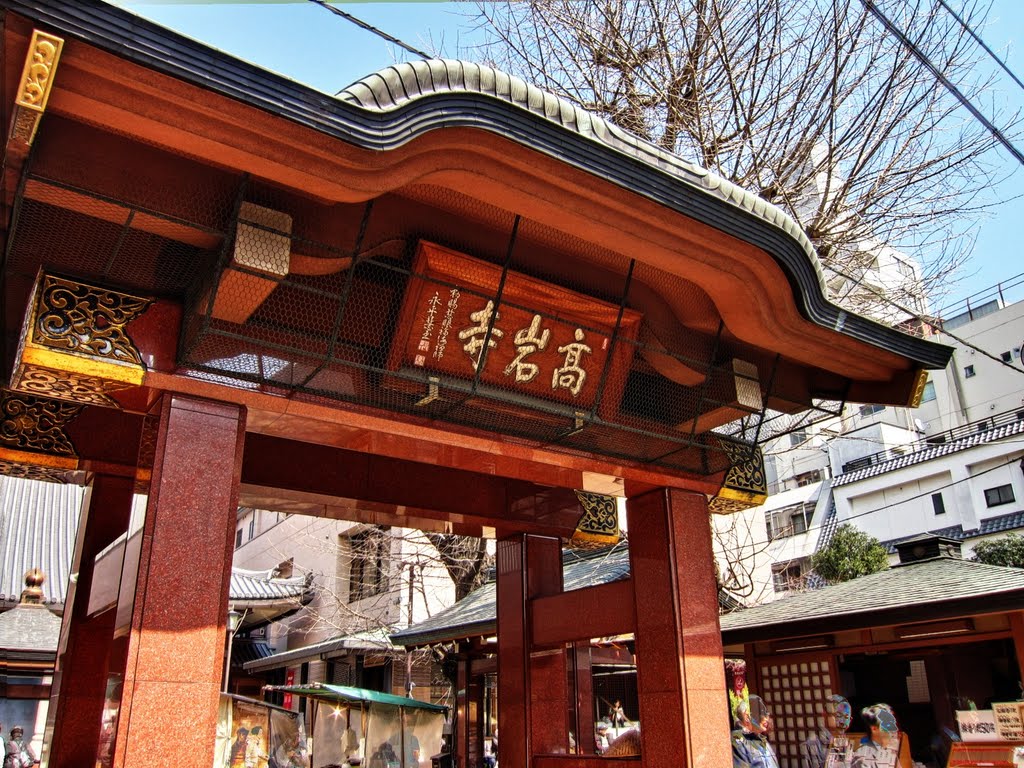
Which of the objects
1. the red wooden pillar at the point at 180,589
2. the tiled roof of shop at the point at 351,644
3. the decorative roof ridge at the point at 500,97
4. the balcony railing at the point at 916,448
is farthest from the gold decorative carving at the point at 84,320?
the balcony railing at the point at 916,448

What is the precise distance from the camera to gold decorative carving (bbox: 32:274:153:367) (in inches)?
187

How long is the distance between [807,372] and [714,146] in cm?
601

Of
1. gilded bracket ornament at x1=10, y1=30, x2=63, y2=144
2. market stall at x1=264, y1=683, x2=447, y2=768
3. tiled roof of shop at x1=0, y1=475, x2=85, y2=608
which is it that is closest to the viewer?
gilded bracket ornament at x1=10, y1=30, x2=63, y2=144

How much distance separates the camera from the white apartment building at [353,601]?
21109 millimetres

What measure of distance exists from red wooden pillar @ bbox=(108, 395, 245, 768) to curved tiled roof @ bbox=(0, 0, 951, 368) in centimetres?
207

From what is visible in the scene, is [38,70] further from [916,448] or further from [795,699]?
[916,448]

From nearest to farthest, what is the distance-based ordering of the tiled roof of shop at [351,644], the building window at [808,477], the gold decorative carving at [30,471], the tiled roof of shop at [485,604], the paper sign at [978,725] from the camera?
the gold decorative carving at [30,471]
the paper sign at [978,725]
the tiled roof of shop at [485,604]
the tiled roof of shop at [351,644]
the building window at [808,477]

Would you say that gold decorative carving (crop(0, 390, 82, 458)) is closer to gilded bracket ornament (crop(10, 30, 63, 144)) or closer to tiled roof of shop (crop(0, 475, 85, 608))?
gilded bracket ornament (crop(10, 30, 63, 144))

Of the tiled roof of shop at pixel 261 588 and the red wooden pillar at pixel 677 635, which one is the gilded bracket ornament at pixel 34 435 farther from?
the tiled roof of shop at pixel 261 588

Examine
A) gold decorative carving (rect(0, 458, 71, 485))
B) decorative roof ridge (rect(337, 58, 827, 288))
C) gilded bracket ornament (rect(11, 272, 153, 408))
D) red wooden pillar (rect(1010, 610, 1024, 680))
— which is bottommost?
red wooden pillar (rect(1010, 610, 1024, 680))

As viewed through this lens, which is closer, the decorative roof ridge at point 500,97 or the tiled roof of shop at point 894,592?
the decorative roof ridge at point 500,97

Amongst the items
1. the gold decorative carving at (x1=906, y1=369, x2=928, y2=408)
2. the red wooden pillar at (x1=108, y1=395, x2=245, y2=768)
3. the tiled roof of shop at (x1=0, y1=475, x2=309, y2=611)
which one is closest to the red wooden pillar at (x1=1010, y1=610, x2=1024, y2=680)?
the gold decorative carving at (x1=906, y1=369, x2=928, y2=408)

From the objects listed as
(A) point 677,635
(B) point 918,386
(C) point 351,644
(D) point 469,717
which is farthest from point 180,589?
(C) point 351,644

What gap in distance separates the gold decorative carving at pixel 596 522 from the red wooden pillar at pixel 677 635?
1.65 m
